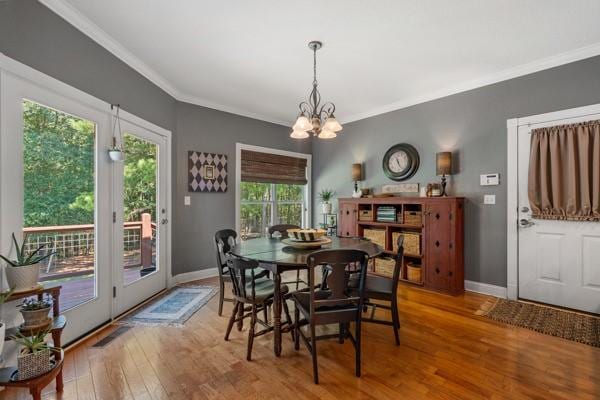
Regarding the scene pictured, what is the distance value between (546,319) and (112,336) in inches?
153

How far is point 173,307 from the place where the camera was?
3.00 metres

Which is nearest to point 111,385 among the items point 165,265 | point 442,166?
point 165,265

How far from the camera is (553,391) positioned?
1.68 meters

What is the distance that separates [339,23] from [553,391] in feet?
9.56

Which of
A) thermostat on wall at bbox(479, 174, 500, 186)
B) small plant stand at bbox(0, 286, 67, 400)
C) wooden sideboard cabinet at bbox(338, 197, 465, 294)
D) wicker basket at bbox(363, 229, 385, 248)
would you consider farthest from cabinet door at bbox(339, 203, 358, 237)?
small plant stand at bbox(0, 286, 67, 400)

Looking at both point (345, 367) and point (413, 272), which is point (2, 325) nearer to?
point (345, 367)

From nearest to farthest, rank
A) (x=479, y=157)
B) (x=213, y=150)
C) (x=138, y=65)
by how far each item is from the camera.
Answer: (x=138, y=65), (x=479, y=157), (x=213, y=150)

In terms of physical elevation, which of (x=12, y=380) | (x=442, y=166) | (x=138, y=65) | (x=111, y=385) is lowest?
(x=111, y=385)

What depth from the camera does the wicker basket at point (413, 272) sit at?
11.9 feet

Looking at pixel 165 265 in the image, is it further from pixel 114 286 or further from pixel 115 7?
pixel 115 7

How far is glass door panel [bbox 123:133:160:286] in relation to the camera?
2.90 m

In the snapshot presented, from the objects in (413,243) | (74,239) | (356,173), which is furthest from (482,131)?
(74,239)

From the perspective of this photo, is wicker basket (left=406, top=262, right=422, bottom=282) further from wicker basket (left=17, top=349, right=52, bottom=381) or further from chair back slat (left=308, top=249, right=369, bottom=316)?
wicker basket (left=17, top=349, right=52, bottom=381)

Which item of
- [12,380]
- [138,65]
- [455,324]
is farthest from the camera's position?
[138,65]
